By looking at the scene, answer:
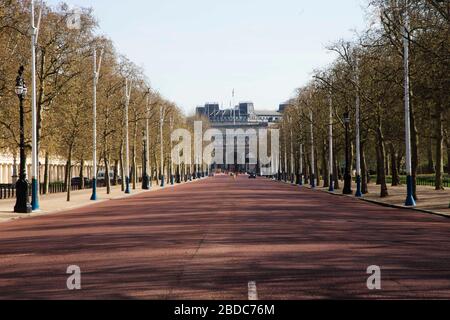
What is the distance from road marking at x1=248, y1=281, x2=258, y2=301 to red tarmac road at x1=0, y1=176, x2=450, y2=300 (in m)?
0.08

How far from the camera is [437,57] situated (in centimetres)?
3272

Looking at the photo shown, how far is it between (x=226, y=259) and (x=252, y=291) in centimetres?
436

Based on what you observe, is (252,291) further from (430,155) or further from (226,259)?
(430,155)

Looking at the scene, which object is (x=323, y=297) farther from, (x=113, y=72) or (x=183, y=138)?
(x=183, y=138)

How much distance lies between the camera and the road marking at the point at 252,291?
10656 millimetres

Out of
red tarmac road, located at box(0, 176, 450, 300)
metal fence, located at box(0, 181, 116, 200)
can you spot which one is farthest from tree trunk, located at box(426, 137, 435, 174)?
red tarmac road, located at box(0, 176, 450, 300)

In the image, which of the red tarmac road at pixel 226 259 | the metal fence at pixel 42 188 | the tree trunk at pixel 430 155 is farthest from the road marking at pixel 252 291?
the tree trunk at pixel 430 155

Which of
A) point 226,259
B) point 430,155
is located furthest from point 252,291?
point 430,155

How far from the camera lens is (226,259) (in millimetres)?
15641

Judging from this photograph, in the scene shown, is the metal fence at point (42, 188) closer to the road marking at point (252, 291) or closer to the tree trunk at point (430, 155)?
the tree trunk at point (430, 155)

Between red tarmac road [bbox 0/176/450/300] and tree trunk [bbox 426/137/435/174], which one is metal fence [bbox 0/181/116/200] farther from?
tree trunk [bbox 426/137/435/174]

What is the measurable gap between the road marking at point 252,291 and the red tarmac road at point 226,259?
0.27ft

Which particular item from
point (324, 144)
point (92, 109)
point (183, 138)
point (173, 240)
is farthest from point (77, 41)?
point (183, 138)

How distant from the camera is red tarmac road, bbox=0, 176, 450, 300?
11578 millimetres
